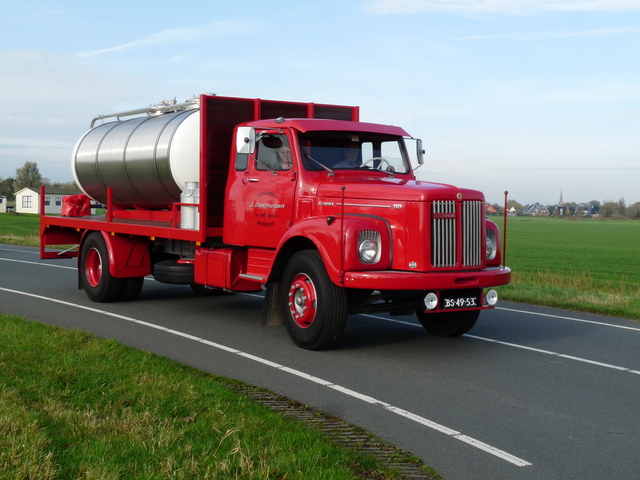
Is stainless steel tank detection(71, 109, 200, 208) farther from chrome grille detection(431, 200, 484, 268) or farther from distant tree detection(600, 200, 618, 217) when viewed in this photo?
distant tree detection(600, 200, 618, 217)

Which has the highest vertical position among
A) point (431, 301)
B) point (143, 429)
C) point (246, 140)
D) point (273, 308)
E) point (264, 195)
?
point (246, 140)

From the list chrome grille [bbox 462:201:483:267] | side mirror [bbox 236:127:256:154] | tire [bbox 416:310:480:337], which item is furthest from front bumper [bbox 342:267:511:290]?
side mirror [bbox 236:127:256:154]

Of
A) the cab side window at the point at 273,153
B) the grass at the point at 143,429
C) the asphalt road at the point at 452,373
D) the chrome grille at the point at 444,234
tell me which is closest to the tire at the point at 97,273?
the asphalt road at the point at 452,373

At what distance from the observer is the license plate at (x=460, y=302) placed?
8203 mm

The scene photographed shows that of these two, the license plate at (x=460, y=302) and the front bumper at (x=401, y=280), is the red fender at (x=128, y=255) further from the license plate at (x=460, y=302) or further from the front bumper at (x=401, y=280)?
the license plate at (x=460, y=302)

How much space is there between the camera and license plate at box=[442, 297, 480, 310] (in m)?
8.20

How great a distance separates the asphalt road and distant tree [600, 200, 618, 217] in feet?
570

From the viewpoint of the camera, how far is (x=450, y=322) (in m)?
9.42

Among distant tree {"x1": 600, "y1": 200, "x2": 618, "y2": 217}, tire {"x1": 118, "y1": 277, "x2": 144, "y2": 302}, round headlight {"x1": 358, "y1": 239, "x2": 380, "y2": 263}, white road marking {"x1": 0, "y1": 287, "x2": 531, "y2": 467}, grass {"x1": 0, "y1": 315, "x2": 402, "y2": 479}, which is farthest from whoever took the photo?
distant tree {"x1": 600, "y1": 200, "x2": 618, "y2": 217}

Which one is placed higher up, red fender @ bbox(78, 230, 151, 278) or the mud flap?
red fender @ bbox(78, 230, 151, 278)

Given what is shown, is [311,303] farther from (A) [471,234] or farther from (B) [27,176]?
(B) [27,176]

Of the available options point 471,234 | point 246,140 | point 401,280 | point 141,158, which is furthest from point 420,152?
point 141,158

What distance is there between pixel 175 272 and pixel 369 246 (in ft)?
13.5

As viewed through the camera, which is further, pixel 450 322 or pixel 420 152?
pixel 420 152
